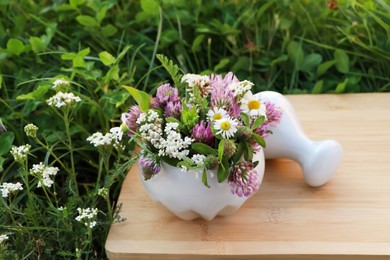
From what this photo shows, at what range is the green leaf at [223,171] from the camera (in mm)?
777

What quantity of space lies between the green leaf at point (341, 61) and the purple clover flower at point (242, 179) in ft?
1.70

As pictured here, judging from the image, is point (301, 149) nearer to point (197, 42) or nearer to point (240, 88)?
point (240, 88)

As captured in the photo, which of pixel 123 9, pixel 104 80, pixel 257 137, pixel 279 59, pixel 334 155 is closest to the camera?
pixel 257 137

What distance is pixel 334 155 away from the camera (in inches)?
35.7

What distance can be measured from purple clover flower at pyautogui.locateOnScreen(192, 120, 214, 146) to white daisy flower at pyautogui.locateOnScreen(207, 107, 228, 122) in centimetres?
1

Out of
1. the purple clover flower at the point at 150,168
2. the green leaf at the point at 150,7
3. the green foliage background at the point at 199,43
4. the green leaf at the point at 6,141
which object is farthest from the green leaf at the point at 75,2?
the purple clover flower at the point at 150,168

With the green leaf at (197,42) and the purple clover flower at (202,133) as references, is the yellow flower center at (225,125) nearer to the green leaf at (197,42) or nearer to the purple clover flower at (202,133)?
the purple clover flower at (202,133)

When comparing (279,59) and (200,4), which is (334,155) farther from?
(200,4)

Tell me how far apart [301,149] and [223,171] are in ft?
Result: 0.67

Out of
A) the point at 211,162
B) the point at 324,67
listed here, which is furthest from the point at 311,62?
the point at 211,162

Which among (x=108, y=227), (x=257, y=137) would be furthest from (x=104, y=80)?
(x=257, y=137)

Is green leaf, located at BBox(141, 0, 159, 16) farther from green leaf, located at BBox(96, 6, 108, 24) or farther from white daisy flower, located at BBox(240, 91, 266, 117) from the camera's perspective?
white daisy flower, located at BBox(240, 91, 266, 117)

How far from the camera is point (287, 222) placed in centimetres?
87

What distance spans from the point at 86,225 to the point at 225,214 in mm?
197
